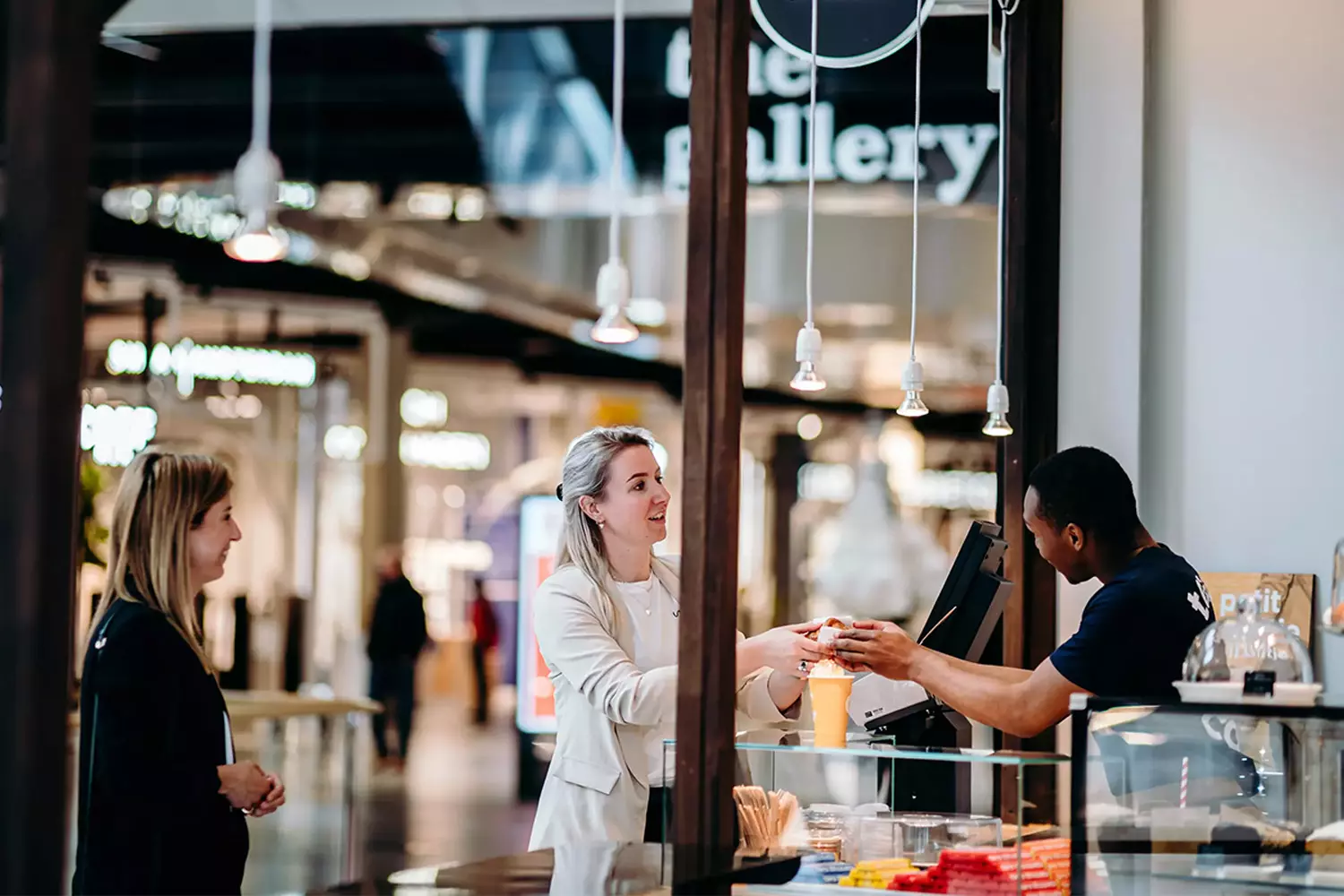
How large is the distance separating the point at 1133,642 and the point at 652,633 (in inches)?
41.2

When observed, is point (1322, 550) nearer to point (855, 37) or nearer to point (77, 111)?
point (855, 37)

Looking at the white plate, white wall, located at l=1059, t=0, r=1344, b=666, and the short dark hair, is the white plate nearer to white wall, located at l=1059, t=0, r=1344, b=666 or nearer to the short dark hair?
the short dark hair

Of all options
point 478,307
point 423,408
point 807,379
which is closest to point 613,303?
point 807,379

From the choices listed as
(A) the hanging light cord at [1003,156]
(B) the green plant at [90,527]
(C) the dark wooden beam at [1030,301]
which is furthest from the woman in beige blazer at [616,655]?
(B) the green plant at [90,527]

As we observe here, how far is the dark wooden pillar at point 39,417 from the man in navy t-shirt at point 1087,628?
6.60 feet

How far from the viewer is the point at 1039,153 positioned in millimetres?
4906

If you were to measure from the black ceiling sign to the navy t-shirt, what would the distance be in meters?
1.88

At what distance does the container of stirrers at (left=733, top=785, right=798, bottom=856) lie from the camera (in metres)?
2.92

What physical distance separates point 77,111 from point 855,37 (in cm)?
314

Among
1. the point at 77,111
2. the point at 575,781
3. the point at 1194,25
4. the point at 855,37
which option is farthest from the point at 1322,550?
the point at 77,111

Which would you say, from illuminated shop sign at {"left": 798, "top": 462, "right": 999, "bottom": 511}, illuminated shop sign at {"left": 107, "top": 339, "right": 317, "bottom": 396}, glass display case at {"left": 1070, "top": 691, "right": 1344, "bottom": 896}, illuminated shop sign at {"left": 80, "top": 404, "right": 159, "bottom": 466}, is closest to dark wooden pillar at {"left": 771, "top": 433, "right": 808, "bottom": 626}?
illuminated shop sign at {"left": 798, "top": 462, "right": 999, "bottom": 511}

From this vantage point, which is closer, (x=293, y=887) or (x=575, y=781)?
(x=575, y=781)

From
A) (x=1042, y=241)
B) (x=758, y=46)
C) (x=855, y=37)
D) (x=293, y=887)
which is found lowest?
(x=293, y=887)

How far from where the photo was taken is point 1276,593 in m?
4.59
